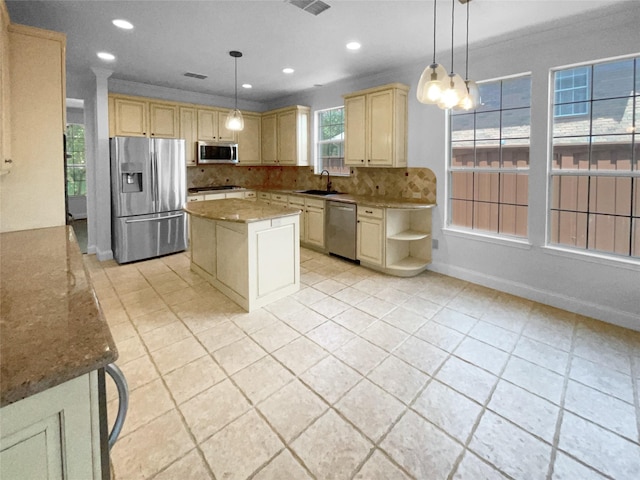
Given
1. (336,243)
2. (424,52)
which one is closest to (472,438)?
(336,243)

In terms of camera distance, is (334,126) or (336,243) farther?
(334,126)

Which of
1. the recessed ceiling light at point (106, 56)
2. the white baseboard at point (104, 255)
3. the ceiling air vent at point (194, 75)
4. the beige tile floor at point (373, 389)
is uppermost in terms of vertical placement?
the ceiling air vent at point (194, 75)

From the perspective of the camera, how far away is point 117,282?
Answer: 4.16 metres

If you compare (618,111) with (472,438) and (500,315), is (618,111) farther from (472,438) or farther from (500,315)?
(472,438)

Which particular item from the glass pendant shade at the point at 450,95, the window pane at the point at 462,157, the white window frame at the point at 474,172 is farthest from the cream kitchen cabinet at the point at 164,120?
the glass pendant shade at the point at 450,95

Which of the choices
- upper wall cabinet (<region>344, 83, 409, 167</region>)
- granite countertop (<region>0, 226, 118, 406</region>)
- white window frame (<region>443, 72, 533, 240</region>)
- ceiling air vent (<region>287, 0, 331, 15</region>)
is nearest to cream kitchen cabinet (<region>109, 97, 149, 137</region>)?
upper wall cabinet (<region>344, 83, 409, 167</region>)

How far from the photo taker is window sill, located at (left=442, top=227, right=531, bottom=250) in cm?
370

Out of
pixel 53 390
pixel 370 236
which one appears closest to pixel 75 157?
pixel 370 236

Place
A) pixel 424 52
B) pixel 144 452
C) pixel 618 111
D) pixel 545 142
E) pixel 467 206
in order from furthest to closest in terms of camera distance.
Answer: pixel 467 206 < pixel 424 52 < pixel 545 142 < pixel 618 111 < pixel 144 452

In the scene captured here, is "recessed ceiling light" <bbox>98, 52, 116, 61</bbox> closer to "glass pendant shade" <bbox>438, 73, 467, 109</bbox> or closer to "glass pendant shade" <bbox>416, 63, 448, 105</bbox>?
"glass pendant shade" <bbox>416, 63, 448, 105</bbox>

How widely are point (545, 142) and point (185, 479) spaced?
3.95 meters

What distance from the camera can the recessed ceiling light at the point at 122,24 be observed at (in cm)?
313

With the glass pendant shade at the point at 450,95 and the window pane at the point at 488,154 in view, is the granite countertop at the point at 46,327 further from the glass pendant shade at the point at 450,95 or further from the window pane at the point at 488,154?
the window pane at the point at 488,154

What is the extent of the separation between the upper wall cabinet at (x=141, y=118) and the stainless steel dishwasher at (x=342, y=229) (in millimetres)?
2897
